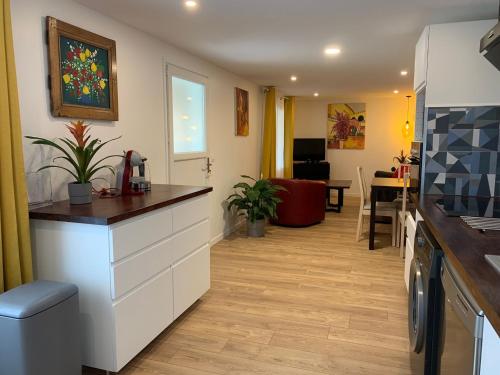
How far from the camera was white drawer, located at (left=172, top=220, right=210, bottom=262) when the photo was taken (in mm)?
2551

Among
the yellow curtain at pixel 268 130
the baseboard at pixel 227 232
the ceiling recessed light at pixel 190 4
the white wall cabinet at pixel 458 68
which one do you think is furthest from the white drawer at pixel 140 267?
the yellow curtain at pixel 268 130

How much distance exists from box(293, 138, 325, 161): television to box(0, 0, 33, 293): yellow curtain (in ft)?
22.3

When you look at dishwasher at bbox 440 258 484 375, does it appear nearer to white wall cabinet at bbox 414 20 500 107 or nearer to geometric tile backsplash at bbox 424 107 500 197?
geometric tile backsplash at bbox 424 107 500 197

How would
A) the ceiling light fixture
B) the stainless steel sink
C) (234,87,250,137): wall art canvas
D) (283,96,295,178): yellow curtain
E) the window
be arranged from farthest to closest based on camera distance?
the ceiling light fixture → (283,96,295,178): yellow curtain → (234,87,250,137): wall art canvas → the window → the stainless steel sink

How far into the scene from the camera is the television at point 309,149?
27.3 feet

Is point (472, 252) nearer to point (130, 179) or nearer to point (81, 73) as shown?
point (130, 179)

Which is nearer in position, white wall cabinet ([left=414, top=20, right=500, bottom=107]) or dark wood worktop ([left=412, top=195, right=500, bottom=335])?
dark wood worktop ([left=412, top=195, right=500, bottom=335])

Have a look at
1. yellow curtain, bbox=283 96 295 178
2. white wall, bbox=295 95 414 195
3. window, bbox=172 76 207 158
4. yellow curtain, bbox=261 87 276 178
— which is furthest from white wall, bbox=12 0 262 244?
white wall, bbox=295 95 414 195

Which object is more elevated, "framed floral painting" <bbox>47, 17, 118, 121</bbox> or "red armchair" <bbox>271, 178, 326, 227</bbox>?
"framed floral painting" <bbox>47, 17, 118, 121</bbox>

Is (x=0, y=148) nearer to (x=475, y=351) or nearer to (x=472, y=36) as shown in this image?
(x=475, y=351)

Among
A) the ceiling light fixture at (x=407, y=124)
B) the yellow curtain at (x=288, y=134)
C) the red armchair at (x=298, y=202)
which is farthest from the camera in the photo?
the ceiling light fixture at (x=407, y=124)

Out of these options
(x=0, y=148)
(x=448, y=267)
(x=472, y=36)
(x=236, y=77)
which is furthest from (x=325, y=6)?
(x=236, y=77)

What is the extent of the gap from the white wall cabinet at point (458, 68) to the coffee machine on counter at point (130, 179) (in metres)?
2.15

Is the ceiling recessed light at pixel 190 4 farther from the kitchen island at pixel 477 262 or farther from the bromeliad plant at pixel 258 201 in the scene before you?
the bromeliad plant at pixel 258 201
